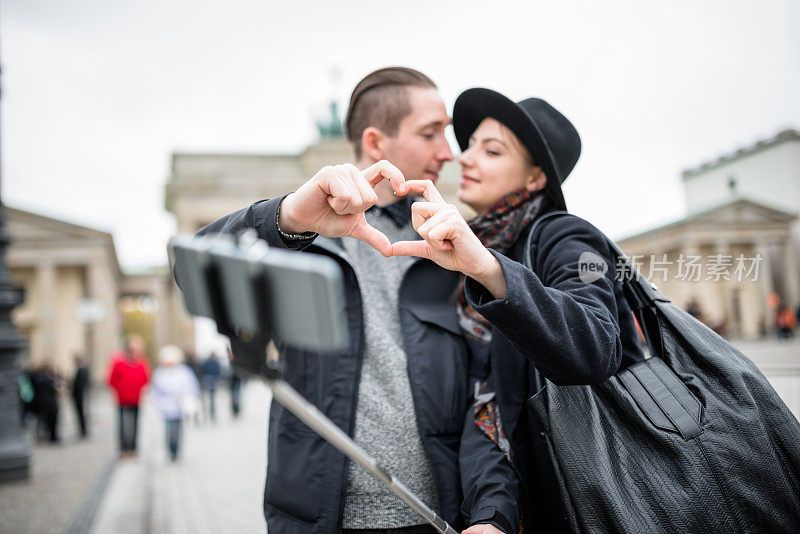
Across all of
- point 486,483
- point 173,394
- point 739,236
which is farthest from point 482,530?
point 173,394

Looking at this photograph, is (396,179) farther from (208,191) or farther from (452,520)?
(208,191)

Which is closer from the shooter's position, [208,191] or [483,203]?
[483,203]

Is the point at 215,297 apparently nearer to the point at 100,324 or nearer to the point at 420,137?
the point at 420,137

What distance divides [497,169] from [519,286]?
2.08 ft

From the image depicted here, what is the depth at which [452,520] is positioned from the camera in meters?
1.54

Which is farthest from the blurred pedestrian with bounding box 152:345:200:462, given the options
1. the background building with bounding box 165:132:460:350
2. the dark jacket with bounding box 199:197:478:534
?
the background building with bounding box 165:132:460:350

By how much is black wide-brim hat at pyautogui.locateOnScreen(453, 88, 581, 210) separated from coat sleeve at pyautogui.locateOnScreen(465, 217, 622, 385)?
352 millimetres

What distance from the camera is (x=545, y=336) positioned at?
3.50ft

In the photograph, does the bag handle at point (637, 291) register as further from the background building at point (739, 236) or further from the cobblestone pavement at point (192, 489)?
the cobblestone pavement at point (192, 489)

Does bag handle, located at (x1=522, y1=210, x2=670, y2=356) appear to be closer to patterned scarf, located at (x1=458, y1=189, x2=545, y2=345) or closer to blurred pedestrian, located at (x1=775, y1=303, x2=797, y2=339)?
patterned scarf, located at (x1=458, y1=189, x2=545, y2=345)

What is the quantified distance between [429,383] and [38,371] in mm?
14452

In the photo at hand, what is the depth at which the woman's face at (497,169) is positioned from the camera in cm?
163

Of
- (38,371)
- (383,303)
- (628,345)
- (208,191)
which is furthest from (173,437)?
(208,191)

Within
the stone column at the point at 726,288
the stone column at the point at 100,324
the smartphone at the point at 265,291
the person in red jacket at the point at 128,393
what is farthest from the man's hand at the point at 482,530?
the stone column at the point at 100,324
